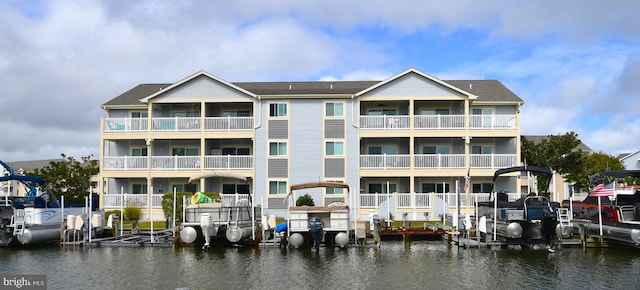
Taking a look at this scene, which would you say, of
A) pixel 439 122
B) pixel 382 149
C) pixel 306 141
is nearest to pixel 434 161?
pixel 439 122

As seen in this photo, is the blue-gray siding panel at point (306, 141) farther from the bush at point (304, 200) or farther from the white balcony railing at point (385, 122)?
the white balcony railing at point (385, 122)

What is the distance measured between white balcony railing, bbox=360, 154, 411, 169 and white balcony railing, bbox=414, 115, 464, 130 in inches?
96.8

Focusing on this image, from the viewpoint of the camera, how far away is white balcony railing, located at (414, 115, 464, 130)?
4456 cm

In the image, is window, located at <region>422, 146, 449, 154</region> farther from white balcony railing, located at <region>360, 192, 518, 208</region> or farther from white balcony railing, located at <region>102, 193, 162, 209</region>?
white balcony railing, located at <region>102, 193, 162, 209</region>

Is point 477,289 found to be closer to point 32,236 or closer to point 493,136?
point 32,236

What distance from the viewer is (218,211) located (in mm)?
28344

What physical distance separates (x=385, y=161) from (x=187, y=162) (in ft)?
45.7

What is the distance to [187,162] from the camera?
→ 45.3 meters

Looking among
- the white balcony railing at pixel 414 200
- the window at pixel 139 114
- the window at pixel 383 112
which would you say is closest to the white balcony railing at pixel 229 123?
the window at pixel 139 114

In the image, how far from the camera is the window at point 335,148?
148 feet

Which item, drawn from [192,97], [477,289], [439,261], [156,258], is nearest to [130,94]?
[192,97]

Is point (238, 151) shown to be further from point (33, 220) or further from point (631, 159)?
point (631, 159)

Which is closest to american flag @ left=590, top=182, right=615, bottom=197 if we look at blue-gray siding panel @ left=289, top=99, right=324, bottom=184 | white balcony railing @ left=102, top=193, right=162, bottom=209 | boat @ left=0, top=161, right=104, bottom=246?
blue-gray siding panel @ left=289, top=99, right=324, bottom=184

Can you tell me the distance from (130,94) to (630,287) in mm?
40350
